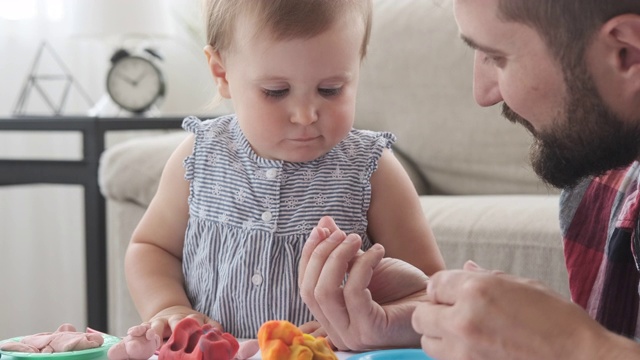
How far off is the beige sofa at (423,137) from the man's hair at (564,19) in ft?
3.63

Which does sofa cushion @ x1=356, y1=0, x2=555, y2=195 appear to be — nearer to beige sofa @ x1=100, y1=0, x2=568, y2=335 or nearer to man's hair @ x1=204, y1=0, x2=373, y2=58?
beige sofa @ x1=100, y1=0, x2=568, y2=335

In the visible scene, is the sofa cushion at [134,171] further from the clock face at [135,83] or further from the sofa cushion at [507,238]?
the clock face at [135,83]

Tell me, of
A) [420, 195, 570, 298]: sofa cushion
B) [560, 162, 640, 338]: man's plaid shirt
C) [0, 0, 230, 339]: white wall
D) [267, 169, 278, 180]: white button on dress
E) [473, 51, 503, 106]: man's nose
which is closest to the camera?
[473, 51, 503, 106]: man's nose

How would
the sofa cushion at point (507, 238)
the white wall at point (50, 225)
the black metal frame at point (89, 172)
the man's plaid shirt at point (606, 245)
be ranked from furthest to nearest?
the white wall at point (50, 225), the black metal frame at point (89, 172), the sofa cushion at point (507, 238), the man's plaid shirt at point (606, 245)

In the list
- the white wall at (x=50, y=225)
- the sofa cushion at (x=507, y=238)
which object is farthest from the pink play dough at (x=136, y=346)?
the white wall at (x=50, y=225)

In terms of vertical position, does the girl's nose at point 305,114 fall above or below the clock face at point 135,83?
below

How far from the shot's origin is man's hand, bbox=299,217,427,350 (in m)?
0.91

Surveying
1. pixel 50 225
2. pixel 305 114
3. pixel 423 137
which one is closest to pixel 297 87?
pixel 305 114

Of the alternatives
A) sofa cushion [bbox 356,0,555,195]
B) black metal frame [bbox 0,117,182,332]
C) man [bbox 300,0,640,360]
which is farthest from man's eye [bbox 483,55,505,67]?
black metal frame [bbox 0,117,182,332]

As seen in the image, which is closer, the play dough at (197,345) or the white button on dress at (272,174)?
the play dough at (197,345)

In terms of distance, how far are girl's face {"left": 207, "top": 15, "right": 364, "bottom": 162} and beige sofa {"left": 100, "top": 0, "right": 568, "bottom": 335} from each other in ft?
2.94

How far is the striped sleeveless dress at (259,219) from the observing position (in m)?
1.19

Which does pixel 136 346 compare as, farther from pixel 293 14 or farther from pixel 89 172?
pixel 89 172

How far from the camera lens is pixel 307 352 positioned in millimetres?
799
